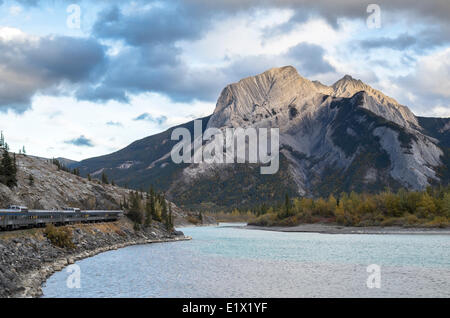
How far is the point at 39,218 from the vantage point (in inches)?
2955

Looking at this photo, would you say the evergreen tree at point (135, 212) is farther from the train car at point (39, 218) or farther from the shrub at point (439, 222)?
the shrub at point (439, 222)

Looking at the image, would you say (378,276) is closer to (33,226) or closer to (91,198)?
(33,226)

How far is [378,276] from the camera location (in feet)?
175

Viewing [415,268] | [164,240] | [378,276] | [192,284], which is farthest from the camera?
[164,240]

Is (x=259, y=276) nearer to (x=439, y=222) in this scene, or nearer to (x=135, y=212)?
(x=135, y=212)

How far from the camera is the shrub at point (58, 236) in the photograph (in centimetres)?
6919

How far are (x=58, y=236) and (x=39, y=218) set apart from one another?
666cm

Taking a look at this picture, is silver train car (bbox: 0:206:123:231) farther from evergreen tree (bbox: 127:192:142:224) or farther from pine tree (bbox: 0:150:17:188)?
pine tree (bbox: 0:150:17:188)

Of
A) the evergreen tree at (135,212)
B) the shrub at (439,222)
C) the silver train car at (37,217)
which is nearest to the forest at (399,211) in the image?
the shrub at (439,222)

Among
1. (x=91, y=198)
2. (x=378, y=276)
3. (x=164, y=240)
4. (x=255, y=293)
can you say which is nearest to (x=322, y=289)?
(x=255, y=293)

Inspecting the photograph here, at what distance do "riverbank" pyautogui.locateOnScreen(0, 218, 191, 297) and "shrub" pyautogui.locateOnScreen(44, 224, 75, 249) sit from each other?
2.95ft

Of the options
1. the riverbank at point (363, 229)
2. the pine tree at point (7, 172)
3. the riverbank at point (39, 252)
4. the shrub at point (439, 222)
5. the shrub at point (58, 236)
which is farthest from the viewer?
the shrub at point (439, 222)

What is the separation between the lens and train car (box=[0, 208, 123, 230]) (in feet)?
201
